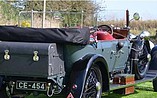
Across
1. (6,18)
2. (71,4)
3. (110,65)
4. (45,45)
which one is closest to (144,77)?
(110,65)

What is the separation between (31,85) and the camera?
17.5 feet

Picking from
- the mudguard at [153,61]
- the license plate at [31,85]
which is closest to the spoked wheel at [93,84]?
the license plate at [31,85]

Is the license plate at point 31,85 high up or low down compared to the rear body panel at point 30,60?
down

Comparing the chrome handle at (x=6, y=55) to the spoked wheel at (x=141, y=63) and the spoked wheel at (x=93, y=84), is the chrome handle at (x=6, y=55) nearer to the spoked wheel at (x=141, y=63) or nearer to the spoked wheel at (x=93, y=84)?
the spoked wheel at (x=93, y=84)

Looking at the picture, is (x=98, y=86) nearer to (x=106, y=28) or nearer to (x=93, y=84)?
(x=93, y=84)

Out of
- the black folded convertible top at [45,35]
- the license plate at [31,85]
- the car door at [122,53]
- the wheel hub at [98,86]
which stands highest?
the black folded convertible top at [45,35]

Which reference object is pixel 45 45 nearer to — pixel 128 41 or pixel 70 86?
pixel 70 86

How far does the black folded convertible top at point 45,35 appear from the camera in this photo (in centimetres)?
528

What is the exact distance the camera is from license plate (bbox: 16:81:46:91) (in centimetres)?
529

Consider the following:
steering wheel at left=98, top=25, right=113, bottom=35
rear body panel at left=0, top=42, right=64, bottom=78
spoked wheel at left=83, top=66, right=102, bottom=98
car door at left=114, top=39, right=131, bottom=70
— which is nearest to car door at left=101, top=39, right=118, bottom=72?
car door at left=114, top=39, right=131, bottom=70

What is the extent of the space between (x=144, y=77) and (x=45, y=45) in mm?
3277

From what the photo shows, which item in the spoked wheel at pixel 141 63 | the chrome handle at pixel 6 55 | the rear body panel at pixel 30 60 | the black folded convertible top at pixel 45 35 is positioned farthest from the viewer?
the spoked wheel at pixel 141 63

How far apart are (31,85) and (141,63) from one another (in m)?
3.34

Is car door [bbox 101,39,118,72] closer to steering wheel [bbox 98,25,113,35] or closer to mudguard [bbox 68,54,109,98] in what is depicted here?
mudguard [bbox 68,54,109,98]
